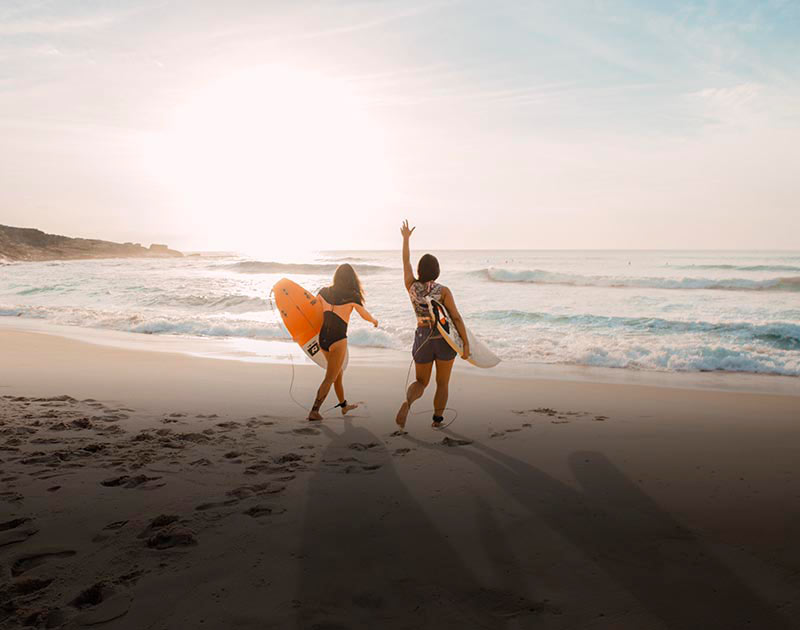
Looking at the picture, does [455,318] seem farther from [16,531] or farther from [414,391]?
[16,531]

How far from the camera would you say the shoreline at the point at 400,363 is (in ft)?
26.8

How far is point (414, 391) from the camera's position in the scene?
5.72 metres

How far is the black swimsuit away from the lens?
20.1 ft

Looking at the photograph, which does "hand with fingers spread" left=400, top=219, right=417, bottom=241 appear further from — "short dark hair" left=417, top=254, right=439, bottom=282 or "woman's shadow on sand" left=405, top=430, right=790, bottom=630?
"woman's shadow on sand" left=405, top=430, right=790, bottom=630

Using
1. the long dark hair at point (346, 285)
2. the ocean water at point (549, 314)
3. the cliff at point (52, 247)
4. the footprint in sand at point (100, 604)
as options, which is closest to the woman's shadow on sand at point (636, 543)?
the footprint in sand at point (100, 604)

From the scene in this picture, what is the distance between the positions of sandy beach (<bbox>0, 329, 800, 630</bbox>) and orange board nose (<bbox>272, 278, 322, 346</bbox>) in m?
0.92

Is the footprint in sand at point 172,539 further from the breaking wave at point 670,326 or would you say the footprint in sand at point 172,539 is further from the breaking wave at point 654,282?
the breaking wave at point 654,282

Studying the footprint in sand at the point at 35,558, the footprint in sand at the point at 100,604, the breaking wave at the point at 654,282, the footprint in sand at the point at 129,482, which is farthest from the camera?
the breaking wave at the point at 654,282

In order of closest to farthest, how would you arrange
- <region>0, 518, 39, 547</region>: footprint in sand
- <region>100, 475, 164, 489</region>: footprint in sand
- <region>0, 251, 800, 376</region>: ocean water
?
<region>0, 518, 39, 547</region>: footprint in sand, <region>100, 475, 164, 489</region>: footprint in sand, <region>0, 251, 800, 376</region>: ocean water

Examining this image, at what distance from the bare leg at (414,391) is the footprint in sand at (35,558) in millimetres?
3229

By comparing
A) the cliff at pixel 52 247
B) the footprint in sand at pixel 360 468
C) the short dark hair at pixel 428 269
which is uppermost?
the cliff at pixel 52 247

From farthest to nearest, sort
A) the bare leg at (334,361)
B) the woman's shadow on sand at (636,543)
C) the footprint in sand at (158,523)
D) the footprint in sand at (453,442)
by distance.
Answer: the bare leg at (334,361) < the footprint in sand at (453,442) < the footprint in sand at (158,523) < the woman's shadow on sand at (636,543)

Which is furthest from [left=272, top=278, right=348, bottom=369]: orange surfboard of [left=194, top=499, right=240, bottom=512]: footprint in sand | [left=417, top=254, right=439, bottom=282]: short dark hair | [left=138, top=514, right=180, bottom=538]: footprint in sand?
[left=138, top=514, right=180, bottom=538]: footprint in sand

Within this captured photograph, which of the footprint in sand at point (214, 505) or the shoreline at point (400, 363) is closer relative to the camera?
the footprint in sand at point (214, 505)
